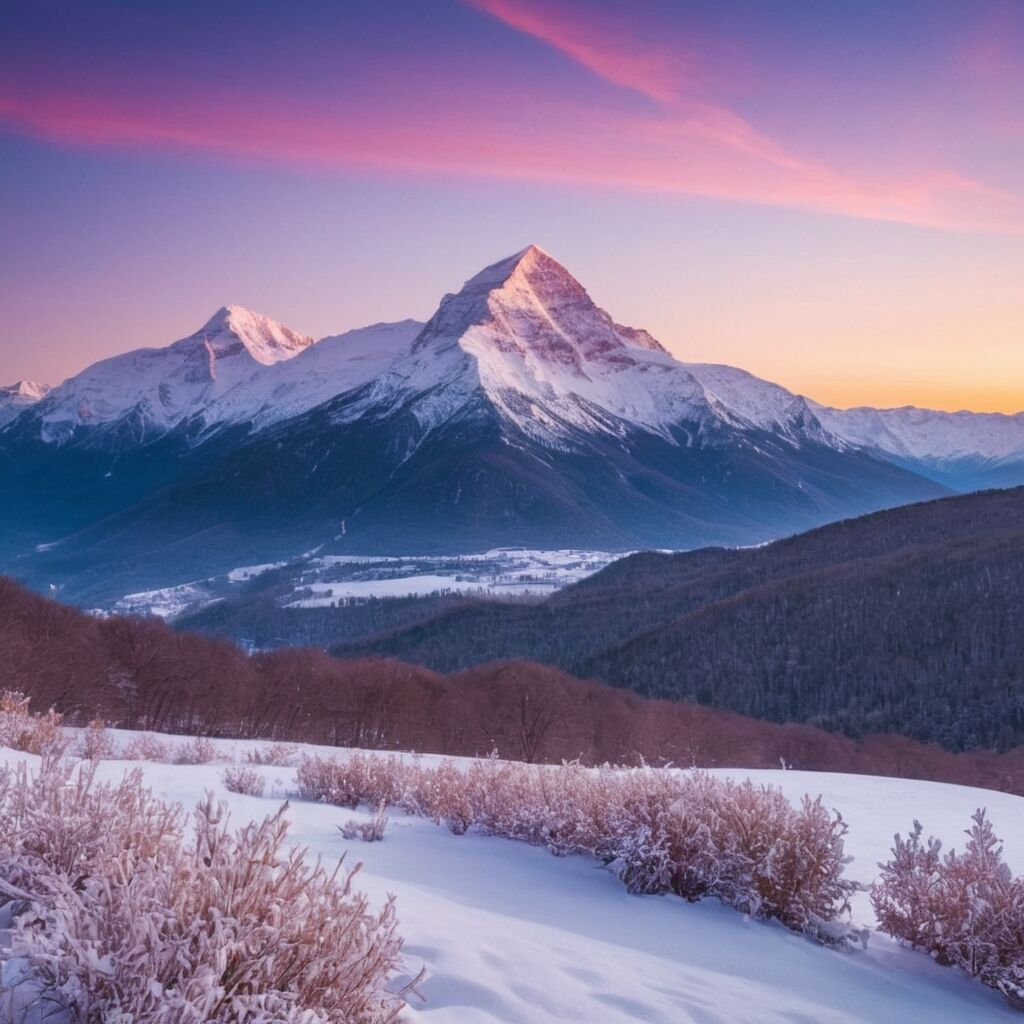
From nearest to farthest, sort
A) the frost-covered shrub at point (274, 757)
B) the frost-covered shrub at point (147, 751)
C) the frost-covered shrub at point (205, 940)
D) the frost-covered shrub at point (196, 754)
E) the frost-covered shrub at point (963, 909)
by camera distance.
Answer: the frost-covered shrub at point (205, 940)
the frost-covered shrub at point (963, 909)
the frost-covered shrub at point (147, 751)
the frost-covered shrub at point (196, 754)
the frost-covered shrub at point (274, 757)

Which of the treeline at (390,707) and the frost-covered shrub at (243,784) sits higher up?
the frost-covered shrub at (243,784)

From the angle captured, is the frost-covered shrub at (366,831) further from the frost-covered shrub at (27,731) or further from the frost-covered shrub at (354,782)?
the frost-covered shrub at (27,731)

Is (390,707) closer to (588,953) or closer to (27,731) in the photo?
(27,731)

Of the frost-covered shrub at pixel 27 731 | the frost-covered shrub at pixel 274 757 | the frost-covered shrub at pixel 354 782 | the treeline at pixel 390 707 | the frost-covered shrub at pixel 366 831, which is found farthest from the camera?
the treeline at pixel 390 707

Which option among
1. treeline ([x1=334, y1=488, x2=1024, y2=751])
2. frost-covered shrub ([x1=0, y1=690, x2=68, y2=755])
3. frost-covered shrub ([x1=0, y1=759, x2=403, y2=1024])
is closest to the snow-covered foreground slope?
frost-covered shrub ([x1=0, y1=759, x2=403, y2=1024])

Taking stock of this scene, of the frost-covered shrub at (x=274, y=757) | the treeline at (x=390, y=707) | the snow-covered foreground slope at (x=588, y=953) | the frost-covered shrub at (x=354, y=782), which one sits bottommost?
the treeline at (x=390, y=707)

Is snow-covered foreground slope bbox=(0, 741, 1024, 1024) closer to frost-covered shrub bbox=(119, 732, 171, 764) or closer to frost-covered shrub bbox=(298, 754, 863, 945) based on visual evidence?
frost-covered shrub bbox=(298, 754, 863, 945)

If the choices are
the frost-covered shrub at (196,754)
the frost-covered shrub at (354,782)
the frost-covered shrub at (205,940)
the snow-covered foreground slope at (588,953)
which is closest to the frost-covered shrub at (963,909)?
the snow-covered foreground slope at (588,953)

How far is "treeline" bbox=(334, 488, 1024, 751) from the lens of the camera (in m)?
97.9

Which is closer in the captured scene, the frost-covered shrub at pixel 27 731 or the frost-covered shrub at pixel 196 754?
the frost-covered shrub at pixel 27 731

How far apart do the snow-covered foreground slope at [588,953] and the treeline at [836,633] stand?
83626 mm

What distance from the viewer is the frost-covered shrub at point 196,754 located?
13.6 m

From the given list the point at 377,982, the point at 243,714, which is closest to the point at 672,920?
the point at 377,982

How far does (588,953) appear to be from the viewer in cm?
495
